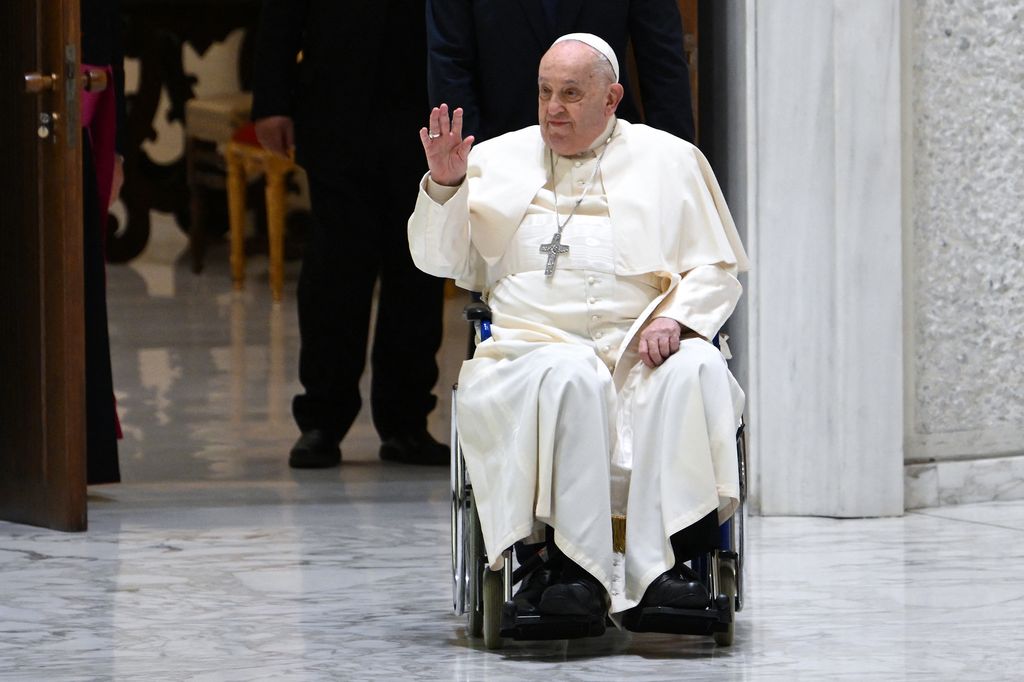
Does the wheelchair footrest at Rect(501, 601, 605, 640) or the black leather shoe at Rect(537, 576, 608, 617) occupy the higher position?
the black leather shoe at Rect(537, 576, 608, 617)

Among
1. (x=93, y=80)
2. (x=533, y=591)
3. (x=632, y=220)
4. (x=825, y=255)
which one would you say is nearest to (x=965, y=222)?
(x=825, y=255)

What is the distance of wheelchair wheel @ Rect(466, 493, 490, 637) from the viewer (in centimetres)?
367

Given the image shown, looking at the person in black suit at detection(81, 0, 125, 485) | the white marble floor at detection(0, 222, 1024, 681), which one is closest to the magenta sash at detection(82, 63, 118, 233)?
the person in black suit at detection(81, 0, 125, 485)

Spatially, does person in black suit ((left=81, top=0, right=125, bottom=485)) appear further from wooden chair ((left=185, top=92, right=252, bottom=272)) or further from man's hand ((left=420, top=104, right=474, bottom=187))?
wooden chair ((left=185, top=92, right=252, bottom=272))

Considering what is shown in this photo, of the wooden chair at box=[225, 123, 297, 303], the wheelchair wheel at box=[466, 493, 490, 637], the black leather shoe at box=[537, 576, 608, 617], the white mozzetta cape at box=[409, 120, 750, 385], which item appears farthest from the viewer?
the wooden chair at box=[225, 123, 297, 303]

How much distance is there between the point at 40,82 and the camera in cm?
473

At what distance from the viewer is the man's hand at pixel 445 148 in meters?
3.71

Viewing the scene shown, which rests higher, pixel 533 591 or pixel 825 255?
pixel 825 255

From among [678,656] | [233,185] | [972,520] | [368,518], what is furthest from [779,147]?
[233,185]

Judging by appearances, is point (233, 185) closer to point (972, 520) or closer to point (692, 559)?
point (972, 520)

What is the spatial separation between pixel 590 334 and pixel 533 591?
534mm

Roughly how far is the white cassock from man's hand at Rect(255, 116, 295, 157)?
1704mm

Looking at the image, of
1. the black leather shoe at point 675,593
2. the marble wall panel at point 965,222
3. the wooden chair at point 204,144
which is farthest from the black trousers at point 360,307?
the wooden chair at point 204,144

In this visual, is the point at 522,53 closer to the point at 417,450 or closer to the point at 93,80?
the point at 93,80
